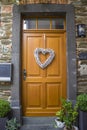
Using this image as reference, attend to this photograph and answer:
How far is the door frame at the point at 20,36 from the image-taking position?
5.33m

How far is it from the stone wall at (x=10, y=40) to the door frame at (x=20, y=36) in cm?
9

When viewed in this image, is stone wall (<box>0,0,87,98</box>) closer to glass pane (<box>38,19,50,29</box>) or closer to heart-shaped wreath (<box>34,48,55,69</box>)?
glass pane (<box>38,19,50,29</box>)

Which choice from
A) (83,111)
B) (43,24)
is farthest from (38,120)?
(43,24)

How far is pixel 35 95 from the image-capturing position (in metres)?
5.55

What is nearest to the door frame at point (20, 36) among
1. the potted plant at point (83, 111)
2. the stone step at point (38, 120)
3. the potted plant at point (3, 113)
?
the stone step at point (38, 120)

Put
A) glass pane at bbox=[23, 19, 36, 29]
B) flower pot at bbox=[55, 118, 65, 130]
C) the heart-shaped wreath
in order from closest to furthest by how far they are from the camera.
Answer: flower pot at bbox=[55, 118, 65, 130]
the heart-shaped wreath
glass pane at bbox=[23, 19, 36, 29]

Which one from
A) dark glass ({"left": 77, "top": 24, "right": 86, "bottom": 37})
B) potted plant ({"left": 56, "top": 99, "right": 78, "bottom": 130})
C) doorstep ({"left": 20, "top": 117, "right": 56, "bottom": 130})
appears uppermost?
dark glass ({"left": 77, "top": 24, "right": 86, "bottom": 37})

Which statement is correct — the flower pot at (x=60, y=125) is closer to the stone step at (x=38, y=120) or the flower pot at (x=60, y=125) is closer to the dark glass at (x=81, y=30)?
the stone step at (x=38, y=120)

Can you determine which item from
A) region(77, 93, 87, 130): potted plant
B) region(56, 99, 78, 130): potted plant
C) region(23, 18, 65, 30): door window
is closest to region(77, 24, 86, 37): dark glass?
region(23, 18, 65, 30): door window

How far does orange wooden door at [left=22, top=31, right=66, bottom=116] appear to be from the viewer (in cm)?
554

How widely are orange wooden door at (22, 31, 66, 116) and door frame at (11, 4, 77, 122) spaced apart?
22cm

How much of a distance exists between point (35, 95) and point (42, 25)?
159 cm

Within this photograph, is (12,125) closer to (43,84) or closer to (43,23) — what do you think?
(43,84)

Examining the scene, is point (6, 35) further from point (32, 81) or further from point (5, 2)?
point (32, 81)
